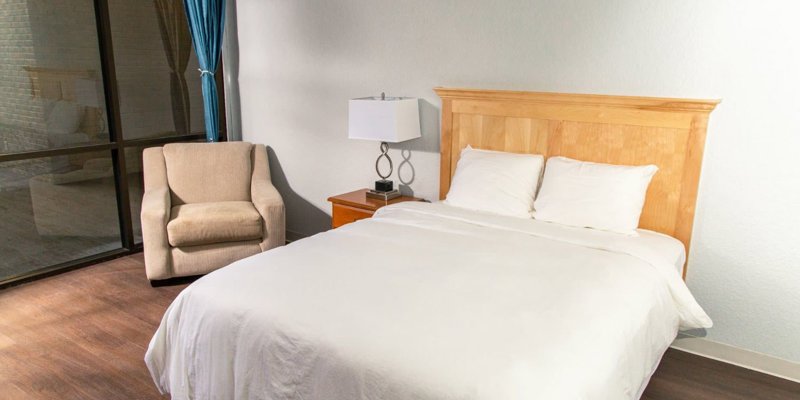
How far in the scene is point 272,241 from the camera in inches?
147

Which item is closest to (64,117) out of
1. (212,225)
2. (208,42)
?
(208,42)

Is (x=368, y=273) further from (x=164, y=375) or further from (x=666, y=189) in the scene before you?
(x=666, y=189)

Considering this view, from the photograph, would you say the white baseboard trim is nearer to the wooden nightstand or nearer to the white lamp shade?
the wooden nightstand

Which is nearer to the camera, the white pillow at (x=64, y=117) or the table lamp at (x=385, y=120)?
the table lamp at (x=385, y=120)

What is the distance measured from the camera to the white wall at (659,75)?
8.34 feet

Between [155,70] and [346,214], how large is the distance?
6.60 feet

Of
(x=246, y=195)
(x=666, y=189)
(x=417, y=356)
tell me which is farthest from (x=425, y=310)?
(x=246, y=195)

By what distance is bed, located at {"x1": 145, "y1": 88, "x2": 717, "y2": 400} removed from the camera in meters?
1.63

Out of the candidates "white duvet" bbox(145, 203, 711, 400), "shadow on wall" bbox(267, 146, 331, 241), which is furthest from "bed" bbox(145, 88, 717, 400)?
"shadow on wall" bbox(267, 146, 331, 241)

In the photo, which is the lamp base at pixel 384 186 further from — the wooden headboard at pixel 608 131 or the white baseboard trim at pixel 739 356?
the white baseboard trim at pixel 739 356

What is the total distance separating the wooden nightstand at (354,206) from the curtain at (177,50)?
174cm

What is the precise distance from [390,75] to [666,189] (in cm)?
184

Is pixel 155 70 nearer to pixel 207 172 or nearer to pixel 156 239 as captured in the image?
pixel 207 172

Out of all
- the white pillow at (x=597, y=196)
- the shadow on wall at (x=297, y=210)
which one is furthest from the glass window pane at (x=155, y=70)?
the white pillow at (x=597, y=196)
